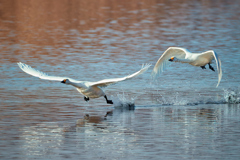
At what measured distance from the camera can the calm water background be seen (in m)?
14.0

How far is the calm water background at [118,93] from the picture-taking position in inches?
551

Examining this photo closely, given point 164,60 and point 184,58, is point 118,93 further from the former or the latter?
point 184,58

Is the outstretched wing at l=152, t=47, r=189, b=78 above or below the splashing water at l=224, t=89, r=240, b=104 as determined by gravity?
above

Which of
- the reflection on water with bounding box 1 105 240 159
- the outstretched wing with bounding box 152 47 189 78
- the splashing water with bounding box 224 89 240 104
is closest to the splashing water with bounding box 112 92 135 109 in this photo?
the reflection on water with bounding box 1 105 240 159

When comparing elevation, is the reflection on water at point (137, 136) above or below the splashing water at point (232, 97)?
below

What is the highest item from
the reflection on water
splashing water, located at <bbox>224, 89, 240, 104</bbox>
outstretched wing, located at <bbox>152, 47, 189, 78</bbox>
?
Answer: outstretched wing, located at <bbox>152, 47, 189, 78</bbox>

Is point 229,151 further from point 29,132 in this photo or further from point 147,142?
point 29,132

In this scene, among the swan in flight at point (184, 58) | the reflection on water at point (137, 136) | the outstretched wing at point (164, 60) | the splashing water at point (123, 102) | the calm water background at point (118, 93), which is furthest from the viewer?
the outstretched wing at point (164, 60)

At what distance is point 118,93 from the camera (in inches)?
821

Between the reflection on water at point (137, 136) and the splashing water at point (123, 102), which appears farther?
the splashing water at point (123, 102)

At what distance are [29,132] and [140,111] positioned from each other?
4045mm

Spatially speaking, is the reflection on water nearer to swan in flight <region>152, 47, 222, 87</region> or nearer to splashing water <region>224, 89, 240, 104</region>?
splashing water <region>224, 89, 240, 104</region>

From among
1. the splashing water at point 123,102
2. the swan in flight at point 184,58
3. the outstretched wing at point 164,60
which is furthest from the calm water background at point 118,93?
the swan in flight at point 184,58

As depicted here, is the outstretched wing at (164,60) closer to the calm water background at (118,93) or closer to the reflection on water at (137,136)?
the calm water background at (118,93)
